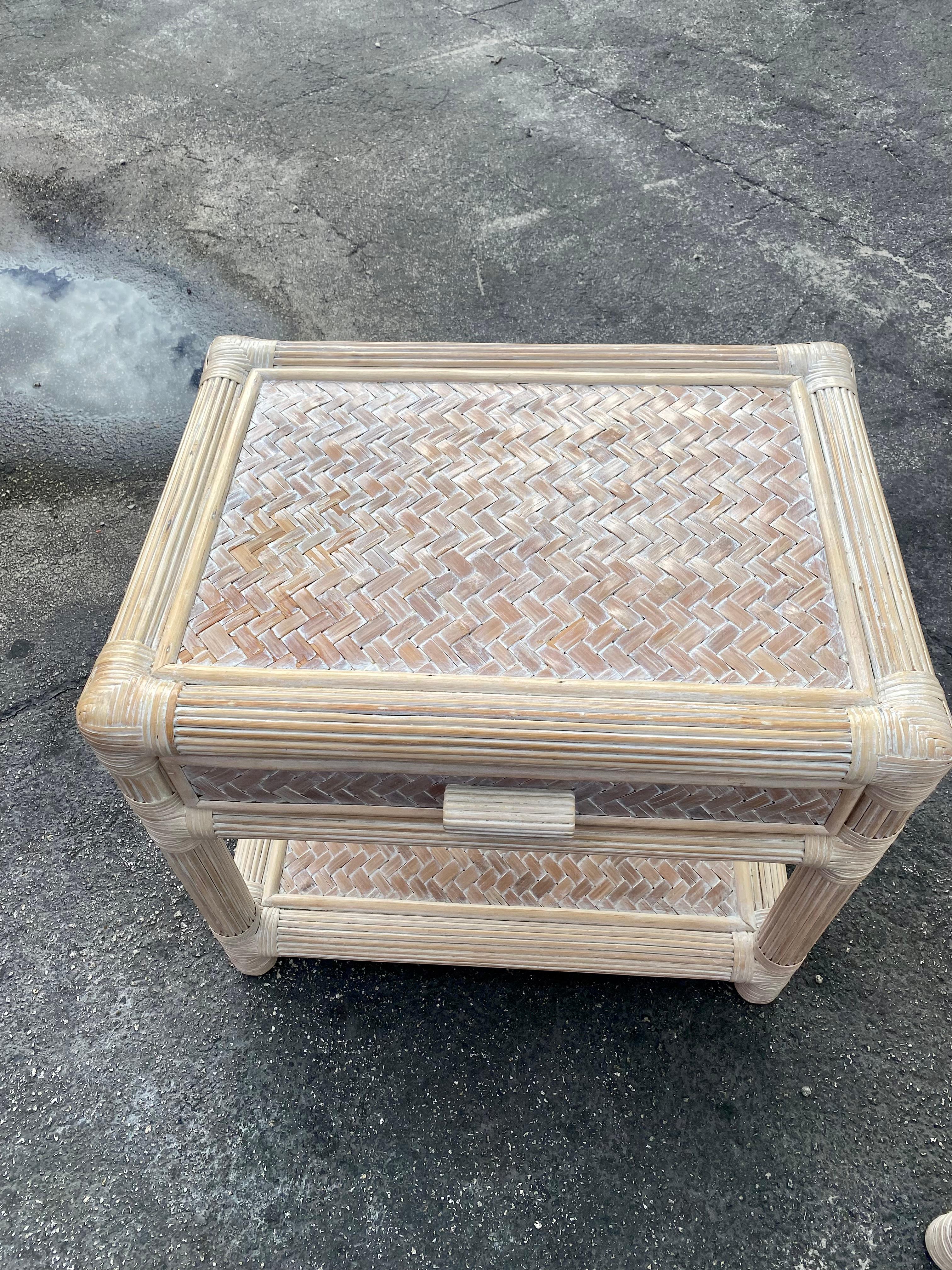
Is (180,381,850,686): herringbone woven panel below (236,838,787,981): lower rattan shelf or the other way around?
the other way around

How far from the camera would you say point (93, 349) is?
2598mm

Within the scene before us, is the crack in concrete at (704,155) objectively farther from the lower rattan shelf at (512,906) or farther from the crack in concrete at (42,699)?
the crack in concrete at (42,699)

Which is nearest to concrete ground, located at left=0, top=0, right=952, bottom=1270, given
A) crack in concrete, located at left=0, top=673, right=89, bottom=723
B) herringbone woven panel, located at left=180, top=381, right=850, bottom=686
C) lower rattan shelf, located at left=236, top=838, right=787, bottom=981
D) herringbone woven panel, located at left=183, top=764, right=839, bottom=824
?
crack in concrete, located at left=0, top=673, right=89, bottom=723

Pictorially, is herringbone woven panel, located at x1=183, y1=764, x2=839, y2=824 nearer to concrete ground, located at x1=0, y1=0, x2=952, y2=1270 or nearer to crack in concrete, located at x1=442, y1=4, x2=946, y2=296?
concrete ground, located at x1=0, y1=0, x2=952, y2=1270

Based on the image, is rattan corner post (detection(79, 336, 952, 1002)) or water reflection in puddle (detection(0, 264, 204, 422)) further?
water reflection in puddle (detection(0, 264, 204, 422))

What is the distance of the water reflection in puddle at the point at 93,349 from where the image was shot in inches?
97.7

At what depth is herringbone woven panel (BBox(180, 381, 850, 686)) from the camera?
1.11 m

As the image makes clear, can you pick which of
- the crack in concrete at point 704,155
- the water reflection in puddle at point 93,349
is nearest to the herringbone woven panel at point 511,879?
the water reflection in puddle at point 93,349

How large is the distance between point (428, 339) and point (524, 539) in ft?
5.02

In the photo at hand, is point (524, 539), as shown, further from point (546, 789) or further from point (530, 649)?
point (546, 789)

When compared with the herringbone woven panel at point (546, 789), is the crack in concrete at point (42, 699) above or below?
below

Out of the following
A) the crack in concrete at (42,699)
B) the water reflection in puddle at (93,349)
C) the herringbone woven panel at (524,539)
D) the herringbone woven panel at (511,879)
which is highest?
the herringbone woven panel at (524,539)

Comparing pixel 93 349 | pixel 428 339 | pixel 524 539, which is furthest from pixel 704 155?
pixel 524 539

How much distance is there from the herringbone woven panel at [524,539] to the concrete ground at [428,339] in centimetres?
76
